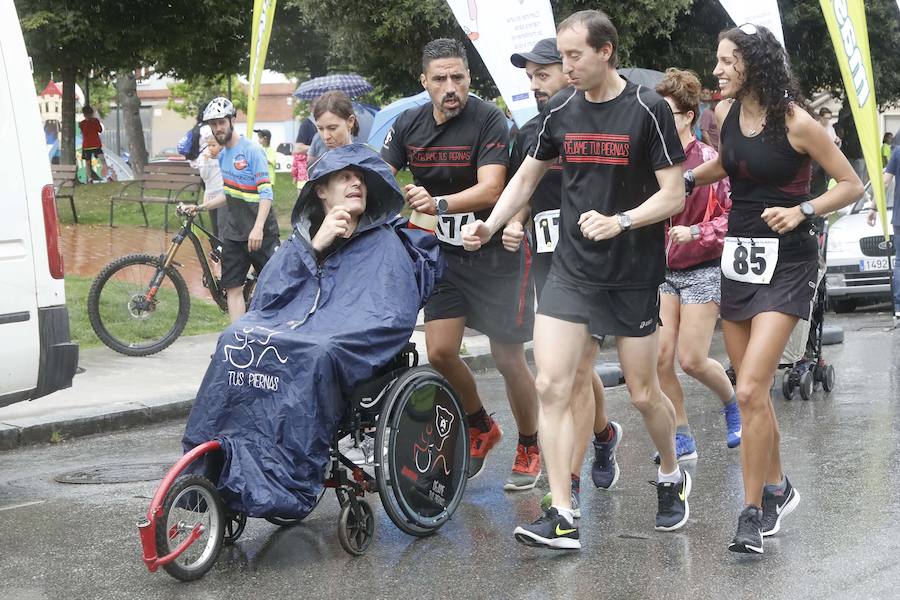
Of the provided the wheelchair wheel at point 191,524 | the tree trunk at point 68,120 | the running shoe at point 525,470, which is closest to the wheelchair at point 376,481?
the wheelchair wheel at point 191,524

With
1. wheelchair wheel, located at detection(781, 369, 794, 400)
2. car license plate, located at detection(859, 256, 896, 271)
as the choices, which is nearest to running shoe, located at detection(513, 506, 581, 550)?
wheelchair wheel, located at detection(781, 369, 794, 400)

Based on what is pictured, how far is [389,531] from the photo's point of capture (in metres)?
5.85

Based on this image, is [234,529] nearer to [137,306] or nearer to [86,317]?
[137,306]

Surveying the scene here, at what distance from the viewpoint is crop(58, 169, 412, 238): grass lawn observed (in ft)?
68.4

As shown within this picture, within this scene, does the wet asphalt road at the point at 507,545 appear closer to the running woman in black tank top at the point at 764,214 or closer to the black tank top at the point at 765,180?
the running woman in black tank top at the point at 764,214

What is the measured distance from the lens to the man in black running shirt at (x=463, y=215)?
21.1 ft

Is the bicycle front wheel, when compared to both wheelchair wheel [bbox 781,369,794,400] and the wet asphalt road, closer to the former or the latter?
the wet asphalt road

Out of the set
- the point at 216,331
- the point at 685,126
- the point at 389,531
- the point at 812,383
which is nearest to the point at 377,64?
the point at 216,331

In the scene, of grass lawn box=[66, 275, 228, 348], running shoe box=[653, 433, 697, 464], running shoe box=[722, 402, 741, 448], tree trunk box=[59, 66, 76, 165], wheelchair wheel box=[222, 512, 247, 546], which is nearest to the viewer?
wheelchair wheel box=[222, 512, 247, 546]

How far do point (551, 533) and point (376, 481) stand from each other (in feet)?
2.32

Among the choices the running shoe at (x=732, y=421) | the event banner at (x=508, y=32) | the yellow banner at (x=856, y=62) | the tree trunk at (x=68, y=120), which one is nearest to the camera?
the running shoe at (x=732, y=421)

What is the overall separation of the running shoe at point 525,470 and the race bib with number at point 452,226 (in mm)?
1068

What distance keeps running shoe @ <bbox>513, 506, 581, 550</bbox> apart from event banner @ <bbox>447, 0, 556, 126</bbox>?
21.9 feet

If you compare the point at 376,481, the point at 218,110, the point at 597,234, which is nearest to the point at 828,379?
the point at 597,234
